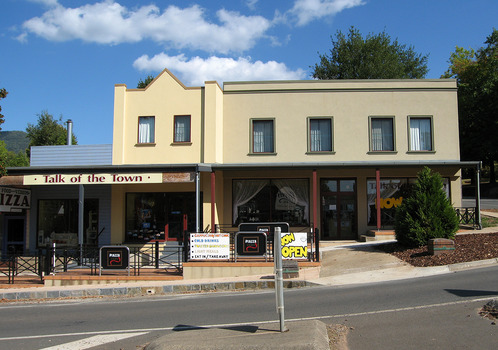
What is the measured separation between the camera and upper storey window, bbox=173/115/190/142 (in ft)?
69.6

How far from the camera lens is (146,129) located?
21.5 metres

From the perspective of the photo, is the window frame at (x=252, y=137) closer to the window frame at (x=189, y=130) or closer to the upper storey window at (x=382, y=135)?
the window frame at (x=189, y=130)

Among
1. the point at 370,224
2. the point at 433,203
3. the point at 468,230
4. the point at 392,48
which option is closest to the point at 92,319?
the point at 433,203

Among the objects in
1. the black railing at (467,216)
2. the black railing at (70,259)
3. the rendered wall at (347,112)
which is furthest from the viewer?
the rendered wall at (347,112)

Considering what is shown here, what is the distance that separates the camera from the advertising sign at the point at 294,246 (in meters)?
14.9

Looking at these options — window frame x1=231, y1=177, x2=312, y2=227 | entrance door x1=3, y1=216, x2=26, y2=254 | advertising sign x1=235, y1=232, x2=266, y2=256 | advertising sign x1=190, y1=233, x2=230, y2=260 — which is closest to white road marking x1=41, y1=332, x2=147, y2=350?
advertising sign x1=190, y1=233, x2=230, y2=260

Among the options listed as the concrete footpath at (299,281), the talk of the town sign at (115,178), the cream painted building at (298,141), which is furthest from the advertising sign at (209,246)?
the cream painted building at (298,141)

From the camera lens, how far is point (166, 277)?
1473 cm

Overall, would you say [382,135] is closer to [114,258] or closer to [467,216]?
[467,216]

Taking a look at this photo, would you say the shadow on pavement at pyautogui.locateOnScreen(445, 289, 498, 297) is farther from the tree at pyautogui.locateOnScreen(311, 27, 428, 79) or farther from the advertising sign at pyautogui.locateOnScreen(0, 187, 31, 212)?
the tree at pyautogui.locateOnScreen(311, 27, 428, 79)

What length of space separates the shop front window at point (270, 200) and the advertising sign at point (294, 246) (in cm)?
630

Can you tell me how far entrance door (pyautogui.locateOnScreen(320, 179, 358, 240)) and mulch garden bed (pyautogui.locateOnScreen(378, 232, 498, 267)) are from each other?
4916mm

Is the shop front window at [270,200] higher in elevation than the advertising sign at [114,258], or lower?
higher

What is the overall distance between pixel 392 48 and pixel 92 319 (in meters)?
40.9
